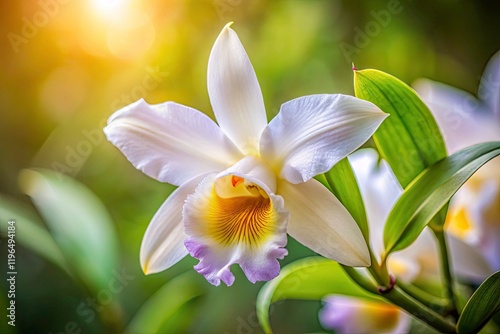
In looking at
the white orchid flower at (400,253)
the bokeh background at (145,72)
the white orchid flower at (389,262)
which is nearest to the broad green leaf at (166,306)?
the bokeh background at (145,72)

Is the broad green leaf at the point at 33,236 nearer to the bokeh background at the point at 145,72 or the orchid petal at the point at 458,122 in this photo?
the bokeh background at the point at 145,72

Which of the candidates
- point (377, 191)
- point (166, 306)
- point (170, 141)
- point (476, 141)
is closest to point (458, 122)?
point (476, 141)

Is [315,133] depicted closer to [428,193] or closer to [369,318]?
[428,193]

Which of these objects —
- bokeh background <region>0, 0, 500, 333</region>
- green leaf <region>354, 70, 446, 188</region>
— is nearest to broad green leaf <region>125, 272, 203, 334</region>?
bokeh background <region>0, 0, 500, 333</region>

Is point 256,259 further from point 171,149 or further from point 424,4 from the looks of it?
point 424,4

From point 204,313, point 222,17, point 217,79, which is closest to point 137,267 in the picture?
point 204,313

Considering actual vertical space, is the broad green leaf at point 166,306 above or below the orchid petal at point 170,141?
below
